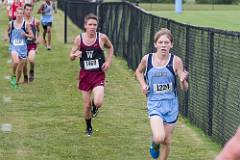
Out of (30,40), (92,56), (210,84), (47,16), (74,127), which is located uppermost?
(92,56)

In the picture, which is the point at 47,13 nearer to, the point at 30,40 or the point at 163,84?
the point at 30,40

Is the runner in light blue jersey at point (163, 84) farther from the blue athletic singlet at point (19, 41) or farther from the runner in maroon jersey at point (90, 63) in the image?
the blue athletic singlet at point (19, 41)

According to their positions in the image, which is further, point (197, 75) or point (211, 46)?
point (197, 75)

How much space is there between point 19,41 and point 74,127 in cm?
471

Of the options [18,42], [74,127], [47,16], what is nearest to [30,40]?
[18,42]

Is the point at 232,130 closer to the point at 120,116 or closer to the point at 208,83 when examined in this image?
the point at 208,83

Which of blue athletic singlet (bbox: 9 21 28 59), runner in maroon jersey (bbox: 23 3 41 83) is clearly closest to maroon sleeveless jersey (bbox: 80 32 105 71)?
blue athletic singlet (bbox: 9 21 28 59)

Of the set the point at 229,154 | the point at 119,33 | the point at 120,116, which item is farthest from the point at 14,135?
the point at 119,33

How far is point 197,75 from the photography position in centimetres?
1109

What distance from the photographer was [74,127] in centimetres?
1107

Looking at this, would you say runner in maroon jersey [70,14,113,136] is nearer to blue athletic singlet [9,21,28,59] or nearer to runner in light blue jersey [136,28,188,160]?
runner in light blue jersey [136,28,188,160]

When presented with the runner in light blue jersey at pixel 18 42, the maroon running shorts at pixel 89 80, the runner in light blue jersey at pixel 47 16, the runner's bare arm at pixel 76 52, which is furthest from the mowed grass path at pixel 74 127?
the runner in light blue jersey at pixel 47 16

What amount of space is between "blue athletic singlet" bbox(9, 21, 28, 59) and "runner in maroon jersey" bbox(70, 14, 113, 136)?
507 centimetres

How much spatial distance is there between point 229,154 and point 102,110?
1060 centimetres
